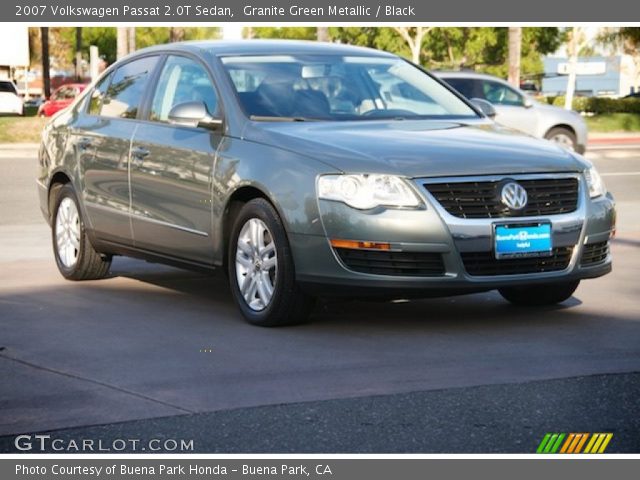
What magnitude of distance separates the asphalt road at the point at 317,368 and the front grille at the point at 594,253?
0.35 m

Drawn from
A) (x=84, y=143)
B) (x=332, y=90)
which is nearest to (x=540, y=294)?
(x=332, y=90)

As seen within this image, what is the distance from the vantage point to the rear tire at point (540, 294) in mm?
8578

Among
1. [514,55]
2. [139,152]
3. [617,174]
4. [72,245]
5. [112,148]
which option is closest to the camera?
[139,152]

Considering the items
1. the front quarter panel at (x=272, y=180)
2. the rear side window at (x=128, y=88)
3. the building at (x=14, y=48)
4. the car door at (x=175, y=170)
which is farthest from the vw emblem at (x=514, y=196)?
the building at (x=14, y=48)

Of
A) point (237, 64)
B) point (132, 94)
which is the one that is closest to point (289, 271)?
point (237, 64)

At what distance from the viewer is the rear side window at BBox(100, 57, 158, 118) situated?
31.1 feet

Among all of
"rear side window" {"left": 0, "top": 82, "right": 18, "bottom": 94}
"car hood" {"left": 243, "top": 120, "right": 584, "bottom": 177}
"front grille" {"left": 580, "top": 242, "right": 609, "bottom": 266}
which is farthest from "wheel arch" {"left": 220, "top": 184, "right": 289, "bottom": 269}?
"rear side window" {"left": 0, "top": 82, "right": 18, "bottom": 94}

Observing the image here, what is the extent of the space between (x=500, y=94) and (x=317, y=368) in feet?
57.0

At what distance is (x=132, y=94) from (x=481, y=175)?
291cm

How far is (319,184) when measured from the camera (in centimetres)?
761

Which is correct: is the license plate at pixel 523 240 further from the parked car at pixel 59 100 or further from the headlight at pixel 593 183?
the parked car at pixel 59 100

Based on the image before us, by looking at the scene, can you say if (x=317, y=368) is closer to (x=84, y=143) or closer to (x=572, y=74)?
(x=84, y=143)

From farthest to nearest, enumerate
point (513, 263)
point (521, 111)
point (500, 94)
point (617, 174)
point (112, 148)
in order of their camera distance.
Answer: point (521, 111), point (500, 94), point (617, 174), point (112, 148), point (513, 263)
